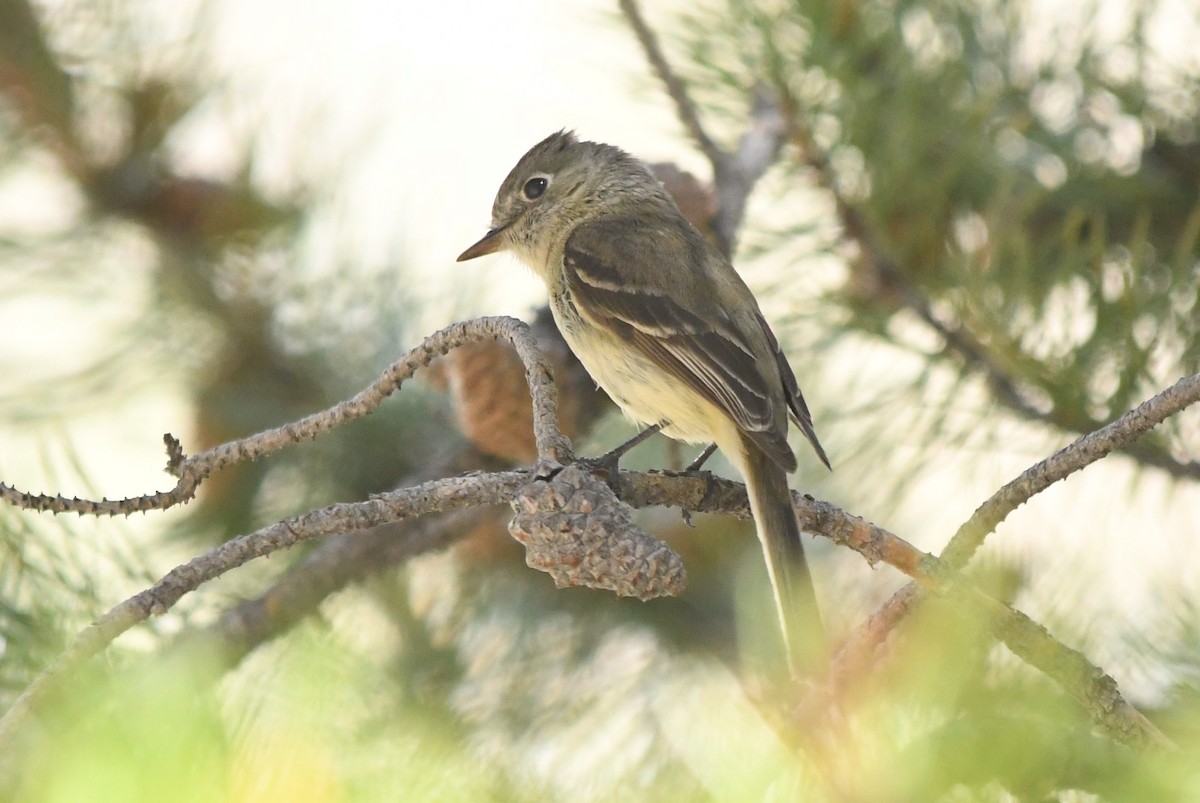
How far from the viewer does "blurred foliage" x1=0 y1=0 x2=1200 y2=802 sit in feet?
6.08

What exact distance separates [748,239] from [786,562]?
865mm

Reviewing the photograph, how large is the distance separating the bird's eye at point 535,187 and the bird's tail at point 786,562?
1.15m

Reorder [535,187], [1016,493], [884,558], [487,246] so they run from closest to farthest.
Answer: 1. [1016,493]
2. [884,558]
3. [487,246]
4. [535,187]

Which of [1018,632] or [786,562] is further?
[786,562]

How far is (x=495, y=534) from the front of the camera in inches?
89.6

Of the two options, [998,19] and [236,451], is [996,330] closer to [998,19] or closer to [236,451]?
[998,19]

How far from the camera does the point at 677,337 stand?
2396 millimetres

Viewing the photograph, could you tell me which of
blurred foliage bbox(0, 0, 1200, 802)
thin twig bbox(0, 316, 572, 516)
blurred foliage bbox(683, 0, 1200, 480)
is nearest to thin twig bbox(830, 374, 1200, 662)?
blurred foliage bbox(0, 0, 1200, 802)

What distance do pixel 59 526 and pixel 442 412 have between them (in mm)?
1050

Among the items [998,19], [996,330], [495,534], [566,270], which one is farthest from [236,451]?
[998,19]

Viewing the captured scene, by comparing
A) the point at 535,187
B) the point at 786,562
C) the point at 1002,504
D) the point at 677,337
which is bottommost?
the point at 786,562

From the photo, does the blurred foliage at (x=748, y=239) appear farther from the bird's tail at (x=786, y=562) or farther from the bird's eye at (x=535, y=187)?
the bird's eye at (x=535, y=187)

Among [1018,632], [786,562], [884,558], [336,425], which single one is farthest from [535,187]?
[1018,632]

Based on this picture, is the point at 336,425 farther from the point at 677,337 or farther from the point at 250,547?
the point at 677,337
